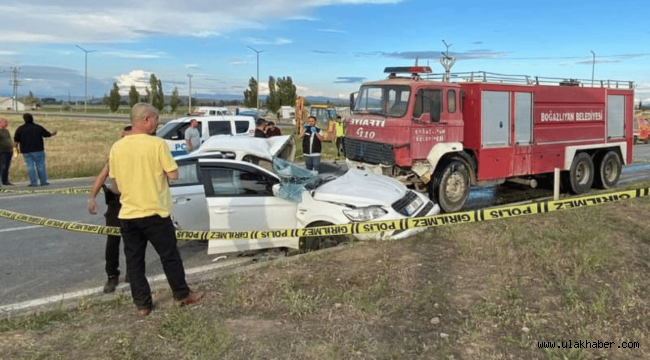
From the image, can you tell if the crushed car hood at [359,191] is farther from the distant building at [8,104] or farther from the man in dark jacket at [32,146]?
the distant building at [8,104]

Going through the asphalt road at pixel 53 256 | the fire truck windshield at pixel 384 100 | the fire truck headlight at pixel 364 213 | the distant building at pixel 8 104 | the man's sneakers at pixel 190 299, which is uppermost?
the distant building at pixel 8 104

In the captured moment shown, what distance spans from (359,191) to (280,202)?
3.17 feet

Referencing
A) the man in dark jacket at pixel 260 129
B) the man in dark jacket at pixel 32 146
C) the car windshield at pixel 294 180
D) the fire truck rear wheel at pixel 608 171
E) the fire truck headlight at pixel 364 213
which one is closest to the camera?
the fire truck headlight at pixel 364 213

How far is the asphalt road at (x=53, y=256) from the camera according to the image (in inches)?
221

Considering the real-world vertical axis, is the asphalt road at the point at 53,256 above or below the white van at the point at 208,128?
below

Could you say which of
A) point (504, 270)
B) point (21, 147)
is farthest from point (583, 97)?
point (21, 147)

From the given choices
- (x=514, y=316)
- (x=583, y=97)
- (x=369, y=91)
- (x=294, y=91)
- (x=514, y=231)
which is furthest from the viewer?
(x=294, y=91)

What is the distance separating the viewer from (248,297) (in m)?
4.45

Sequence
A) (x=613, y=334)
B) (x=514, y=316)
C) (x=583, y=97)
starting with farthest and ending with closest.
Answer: (x=583, y=97) → (x=514, y=316) → (x=613, y=334)

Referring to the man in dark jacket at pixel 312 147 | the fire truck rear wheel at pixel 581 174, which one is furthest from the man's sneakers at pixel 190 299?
the fire truck rear wheel at pixel 581 174

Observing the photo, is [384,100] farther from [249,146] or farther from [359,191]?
[359,191]

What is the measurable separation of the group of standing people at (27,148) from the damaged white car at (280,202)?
8017 mm

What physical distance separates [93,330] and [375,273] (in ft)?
8.00

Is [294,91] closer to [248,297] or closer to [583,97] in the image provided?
[583,97]
